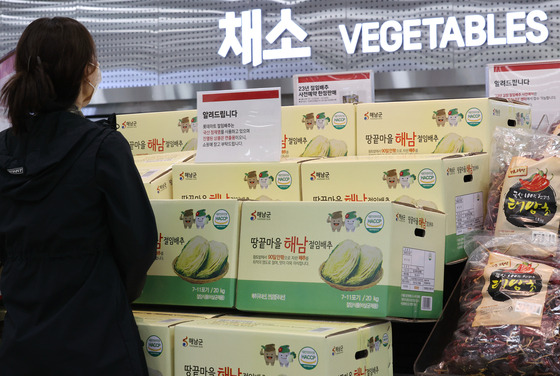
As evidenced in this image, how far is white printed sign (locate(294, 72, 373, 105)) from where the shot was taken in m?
3.15

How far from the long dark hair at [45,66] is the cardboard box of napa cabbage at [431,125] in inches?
43.8

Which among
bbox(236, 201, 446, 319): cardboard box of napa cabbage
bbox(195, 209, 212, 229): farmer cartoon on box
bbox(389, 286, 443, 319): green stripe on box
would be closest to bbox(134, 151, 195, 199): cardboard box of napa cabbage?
bbox(195, 209, 212, 229): farmer cartoon on box

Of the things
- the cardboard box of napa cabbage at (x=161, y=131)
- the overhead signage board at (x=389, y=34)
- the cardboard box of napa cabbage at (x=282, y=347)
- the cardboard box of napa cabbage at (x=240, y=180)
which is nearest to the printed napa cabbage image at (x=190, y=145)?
the cardboard box of napa cabbage at (x=161, y=131)

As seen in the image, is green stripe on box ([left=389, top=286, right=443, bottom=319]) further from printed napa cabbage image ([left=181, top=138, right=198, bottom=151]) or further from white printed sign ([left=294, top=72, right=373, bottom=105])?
white printed sign ([left=294, top=72, right=373, bottom=105])

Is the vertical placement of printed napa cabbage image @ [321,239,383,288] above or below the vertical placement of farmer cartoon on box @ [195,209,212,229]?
below

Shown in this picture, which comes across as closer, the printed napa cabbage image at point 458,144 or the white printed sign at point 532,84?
the printed napa cabbage image at point 458,144

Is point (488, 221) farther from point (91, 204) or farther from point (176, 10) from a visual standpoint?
point (176, 10)

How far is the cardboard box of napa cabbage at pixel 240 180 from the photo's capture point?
83.9 inches

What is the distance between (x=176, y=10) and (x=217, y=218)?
4.15m

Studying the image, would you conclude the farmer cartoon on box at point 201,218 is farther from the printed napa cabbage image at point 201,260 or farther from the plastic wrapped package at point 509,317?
the plastic wrapped package at point 509,317

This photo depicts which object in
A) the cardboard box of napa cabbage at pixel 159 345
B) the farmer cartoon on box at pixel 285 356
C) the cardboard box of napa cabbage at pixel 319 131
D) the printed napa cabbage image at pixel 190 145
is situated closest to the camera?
the farmer cartoon on box at pixel 285 356

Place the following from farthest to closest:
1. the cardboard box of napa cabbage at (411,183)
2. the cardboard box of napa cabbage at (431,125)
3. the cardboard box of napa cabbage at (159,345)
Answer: the cardboard box of napa cabbage at (431,125)
the cardboard box of napa cabbage at (411,183)
the cardboard box of napa cabbage at (159,345)

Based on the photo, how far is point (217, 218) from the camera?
1911 mm

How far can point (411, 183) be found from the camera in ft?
6.62
